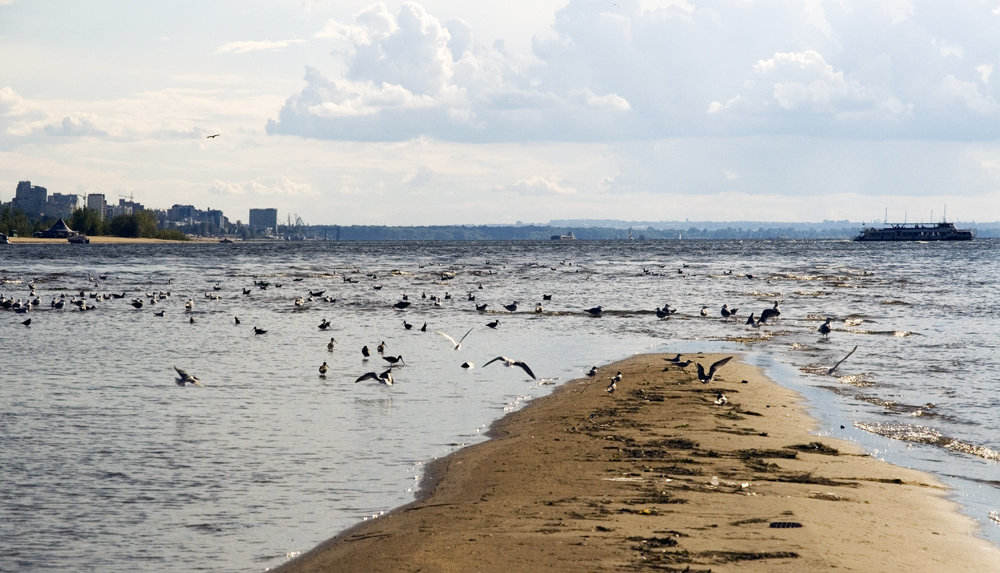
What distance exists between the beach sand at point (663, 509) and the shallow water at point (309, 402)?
24.1 inches

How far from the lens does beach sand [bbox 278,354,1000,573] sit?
8648 mm

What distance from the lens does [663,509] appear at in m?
10.1

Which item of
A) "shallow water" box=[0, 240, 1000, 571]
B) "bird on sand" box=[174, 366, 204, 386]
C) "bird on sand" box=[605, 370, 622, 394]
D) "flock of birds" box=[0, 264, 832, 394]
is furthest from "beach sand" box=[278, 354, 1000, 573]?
"bird on sand" box=[174, 366, 204, 386]

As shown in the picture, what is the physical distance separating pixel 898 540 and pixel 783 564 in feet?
5.21

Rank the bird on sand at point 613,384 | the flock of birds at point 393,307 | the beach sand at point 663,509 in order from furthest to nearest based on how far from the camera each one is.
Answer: the flock of birds at point 393,307 → the bird on sand at point 613,384 → the beach sand at point 663,509

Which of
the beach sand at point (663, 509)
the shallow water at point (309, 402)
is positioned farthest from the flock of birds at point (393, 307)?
the beach sand at point (663, 509)

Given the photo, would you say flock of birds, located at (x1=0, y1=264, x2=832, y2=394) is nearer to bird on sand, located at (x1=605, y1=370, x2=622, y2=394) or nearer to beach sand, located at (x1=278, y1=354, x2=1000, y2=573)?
bird on sand, located at (x1=605, y1=370, x2=622, y2=394)

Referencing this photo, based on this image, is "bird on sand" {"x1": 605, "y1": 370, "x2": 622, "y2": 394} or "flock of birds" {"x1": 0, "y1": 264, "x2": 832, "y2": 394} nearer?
"bird on sand" {"x1": 605, "y1": 370, "x2": 622, "y2": 394}

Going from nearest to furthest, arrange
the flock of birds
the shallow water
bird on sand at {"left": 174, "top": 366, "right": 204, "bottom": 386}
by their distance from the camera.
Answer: the shallow water < bird on sand at {"left": 174, "top": 366, "right": 204, "bottom": 386} < the flock of birds

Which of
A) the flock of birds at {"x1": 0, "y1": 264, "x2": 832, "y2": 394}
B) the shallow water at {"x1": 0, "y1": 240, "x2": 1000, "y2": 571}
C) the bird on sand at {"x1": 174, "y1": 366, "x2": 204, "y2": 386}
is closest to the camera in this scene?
the shallow water at {"x1": 0, "y1": 240, "x2": 1000, "y2": 571}

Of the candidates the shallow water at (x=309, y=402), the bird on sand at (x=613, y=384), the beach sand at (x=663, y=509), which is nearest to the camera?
the beach sand at (x=663, y=509)

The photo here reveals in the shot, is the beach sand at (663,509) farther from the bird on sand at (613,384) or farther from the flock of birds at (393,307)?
the flock of birds at (393,307)

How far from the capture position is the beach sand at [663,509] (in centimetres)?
865

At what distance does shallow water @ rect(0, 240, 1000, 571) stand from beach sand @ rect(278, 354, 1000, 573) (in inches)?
24.1
